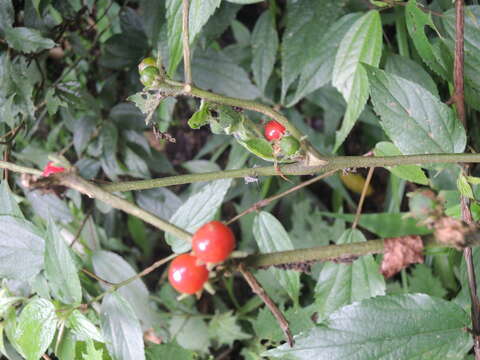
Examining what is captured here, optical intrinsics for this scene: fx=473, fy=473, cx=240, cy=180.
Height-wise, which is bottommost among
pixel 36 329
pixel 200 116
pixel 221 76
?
pixel 36 329

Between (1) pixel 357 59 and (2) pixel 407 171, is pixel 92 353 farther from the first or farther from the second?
(1) pixel 357 59

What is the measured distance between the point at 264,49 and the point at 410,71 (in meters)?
0.34

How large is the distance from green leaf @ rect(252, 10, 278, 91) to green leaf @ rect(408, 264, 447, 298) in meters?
0.57

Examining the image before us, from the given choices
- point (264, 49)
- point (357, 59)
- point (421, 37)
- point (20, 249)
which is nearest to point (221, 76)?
point (264, 49)

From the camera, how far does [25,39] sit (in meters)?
0.86

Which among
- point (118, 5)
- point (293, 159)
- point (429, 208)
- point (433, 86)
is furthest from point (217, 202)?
point (118, 5)

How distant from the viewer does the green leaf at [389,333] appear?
1.92ft

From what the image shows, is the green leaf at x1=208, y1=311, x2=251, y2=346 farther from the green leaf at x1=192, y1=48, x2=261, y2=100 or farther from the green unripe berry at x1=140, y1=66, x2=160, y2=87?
the green unripe berry at x1=140, y1=66, x2=160, y2=87

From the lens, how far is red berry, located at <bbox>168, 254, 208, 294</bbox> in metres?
0.46

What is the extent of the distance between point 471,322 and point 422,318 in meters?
0.07

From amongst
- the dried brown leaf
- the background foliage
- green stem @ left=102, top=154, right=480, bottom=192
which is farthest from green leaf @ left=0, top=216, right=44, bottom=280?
the dried brown leaf

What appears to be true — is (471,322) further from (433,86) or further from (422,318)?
(433,86)

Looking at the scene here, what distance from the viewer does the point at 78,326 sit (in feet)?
2.24

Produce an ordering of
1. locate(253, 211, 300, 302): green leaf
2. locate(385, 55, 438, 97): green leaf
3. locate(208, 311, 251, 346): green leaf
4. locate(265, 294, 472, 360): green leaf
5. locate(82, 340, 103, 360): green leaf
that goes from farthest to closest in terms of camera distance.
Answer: locate(208, 311, 251, 346): green leaf
locate(385, 55, 438, 97): green leaf
locate(253, 211, 300, 302): green leaf
locate(82, 340, 103, 360): green leaf
locate(265, 294, 472, 360): green leaf
